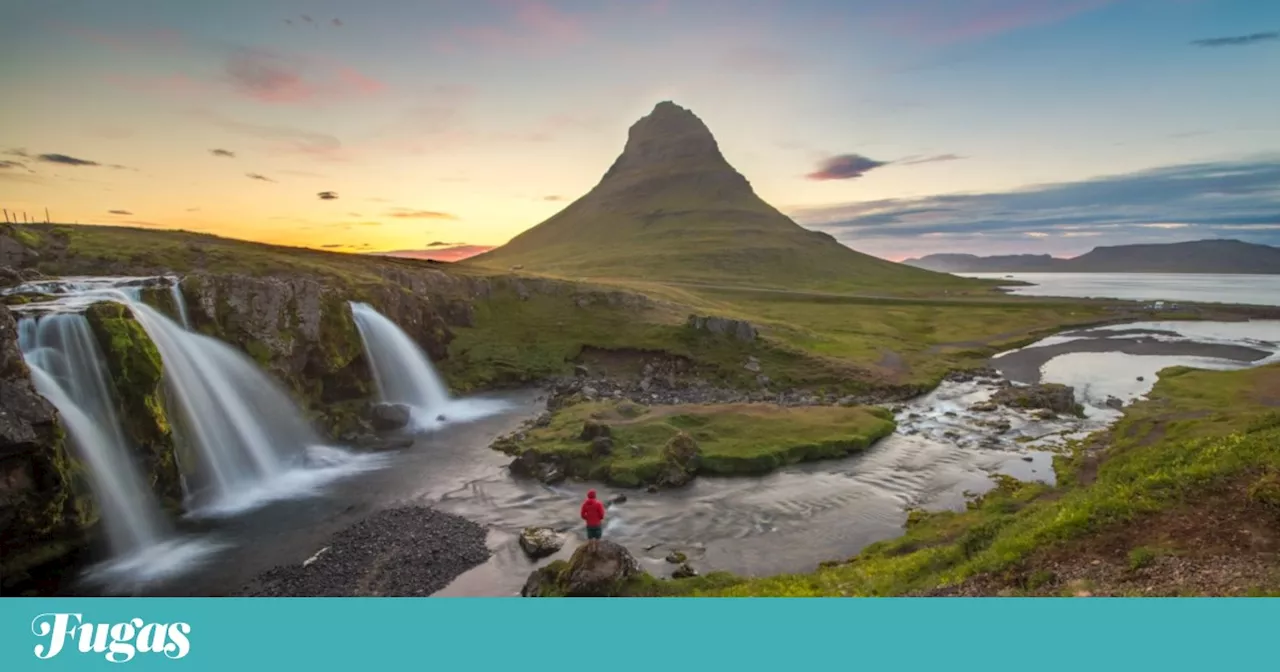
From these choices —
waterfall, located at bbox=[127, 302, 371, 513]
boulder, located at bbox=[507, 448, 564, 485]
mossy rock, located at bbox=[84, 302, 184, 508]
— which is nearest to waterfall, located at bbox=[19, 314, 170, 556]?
mossy rock, located at bbox=[84, 302, 184, 508]

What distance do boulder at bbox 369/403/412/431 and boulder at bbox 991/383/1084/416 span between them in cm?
5262

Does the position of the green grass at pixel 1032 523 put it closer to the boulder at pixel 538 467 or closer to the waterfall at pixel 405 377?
the boulder at pixel 538 467

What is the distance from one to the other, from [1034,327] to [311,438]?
126510 millimetres

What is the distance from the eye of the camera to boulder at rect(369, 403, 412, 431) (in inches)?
2000

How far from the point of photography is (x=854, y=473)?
40.0 meters

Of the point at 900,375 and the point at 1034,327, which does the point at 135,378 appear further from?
the point at 1034,327

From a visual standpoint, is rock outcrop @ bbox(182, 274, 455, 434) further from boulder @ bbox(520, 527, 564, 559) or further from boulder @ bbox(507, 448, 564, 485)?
boulder @ bbox(520, 527, 564, 559)

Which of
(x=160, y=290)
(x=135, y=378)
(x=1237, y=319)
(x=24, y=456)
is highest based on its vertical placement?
(x=160, y=290)

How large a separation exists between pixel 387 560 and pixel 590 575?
11023 mm

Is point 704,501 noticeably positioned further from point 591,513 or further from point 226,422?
point 226,422

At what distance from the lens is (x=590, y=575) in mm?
21875

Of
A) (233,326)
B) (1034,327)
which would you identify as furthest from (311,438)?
(1034,327)

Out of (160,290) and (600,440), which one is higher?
(160,290)

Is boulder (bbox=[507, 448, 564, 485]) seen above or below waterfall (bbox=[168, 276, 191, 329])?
below
